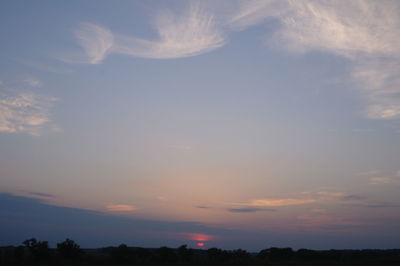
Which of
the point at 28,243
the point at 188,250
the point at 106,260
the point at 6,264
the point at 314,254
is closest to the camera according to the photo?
the point at 6,264

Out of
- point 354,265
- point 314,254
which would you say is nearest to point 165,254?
point 354,265

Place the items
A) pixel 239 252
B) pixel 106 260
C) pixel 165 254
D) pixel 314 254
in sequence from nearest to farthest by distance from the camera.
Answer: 1. pixel 106 260
2. pixel 165 254
3. pixel 239 252
4. pixel 314 254

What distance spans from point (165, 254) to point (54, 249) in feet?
57.5

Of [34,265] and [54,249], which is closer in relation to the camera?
[34,265]

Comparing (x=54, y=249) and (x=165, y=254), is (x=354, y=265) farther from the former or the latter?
(x=54, y=249)

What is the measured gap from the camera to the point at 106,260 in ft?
193

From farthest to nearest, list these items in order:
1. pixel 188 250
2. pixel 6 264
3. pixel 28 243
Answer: pixel 188 250 → pixel 28 243 → pixel 6 264

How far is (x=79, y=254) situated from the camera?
57.5m

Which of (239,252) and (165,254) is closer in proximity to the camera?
(165,254)

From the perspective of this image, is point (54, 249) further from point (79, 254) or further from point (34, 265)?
point (34, 265)

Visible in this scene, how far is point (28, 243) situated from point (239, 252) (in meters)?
39.9

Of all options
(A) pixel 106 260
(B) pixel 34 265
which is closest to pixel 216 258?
(A) pixel 106 260

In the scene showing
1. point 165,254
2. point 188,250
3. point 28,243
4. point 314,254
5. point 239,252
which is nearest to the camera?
point 28,243

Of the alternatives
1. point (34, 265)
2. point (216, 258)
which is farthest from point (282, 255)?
point (34, 265)
